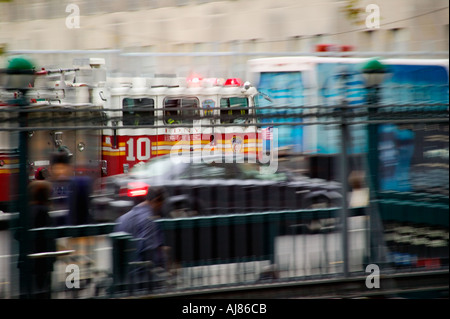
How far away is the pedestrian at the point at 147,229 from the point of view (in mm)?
5719

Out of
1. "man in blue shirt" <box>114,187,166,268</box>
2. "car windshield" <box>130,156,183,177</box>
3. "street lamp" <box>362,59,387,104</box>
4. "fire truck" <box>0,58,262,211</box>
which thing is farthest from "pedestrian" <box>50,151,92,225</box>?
"street lamp" <box>362,59,387,104</box>

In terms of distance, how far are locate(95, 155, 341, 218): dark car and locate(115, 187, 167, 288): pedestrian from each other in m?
0.06

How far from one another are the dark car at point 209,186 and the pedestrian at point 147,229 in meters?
0.06

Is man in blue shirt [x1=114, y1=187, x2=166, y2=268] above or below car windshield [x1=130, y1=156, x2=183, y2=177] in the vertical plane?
below

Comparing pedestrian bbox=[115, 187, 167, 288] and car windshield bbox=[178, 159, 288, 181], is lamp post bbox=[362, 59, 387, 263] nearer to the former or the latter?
car windshield bbox=[178, 159, 288, 181]

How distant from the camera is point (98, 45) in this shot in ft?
64.7

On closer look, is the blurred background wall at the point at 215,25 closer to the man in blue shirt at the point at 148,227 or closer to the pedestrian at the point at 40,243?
the man in blue shirt at the point at 148,227

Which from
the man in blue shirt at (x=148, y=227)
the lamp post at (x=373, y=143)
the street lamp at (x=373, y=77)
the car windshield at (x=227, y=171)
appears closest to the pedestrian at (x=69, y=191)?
the man in blue shirt at (x=148, y=227)

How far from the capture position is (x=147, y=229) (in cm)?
578

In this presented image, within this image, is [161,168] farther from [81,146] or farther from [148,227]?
[81,146]

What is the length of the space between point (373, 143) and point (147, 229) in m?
2.12

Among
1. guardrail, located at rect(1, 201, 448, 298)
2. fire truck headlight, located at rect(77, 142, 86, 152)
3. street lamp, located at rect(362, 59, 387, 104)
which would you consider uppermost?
street lamp, located at rect(362, 59, 387, 104)

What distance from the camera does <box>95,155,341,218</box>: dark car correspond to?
5832mm

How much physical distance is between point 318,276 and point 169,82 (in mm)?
5115
